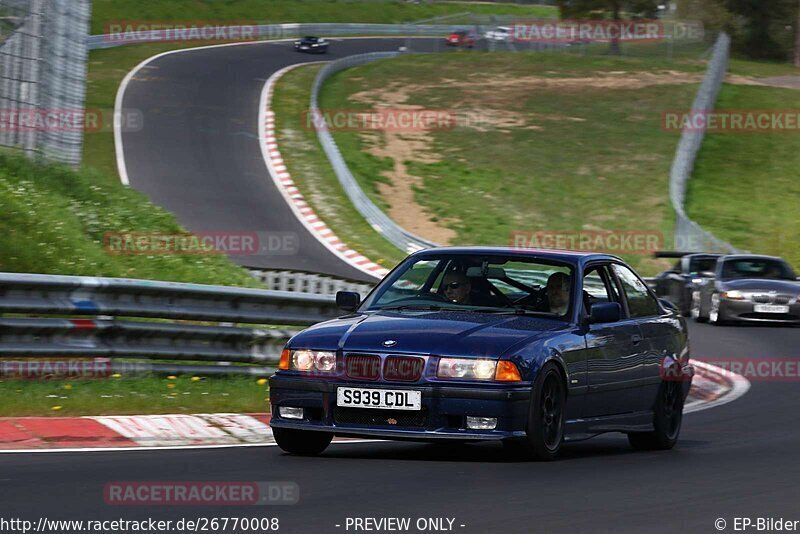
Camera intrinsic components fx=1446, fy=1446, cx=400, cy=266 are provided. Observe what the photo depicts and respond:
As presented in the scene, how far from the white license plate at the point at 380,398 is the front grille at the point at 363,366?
3.4 inches

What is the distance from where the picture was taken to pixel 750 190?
43.0 metres

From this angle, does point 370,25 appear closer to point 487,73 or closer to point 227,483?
point 487,73

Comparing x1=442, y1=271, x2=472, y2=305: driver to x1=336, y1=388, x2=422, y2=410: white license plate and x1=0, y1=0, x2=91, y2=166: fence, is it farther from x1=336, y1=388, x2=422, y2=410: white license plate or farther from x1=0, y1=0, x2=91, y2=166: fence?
x1=0, y1=0, x2=91, y2=166: fence

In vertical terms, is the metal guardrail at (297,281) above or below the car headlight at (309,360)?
below

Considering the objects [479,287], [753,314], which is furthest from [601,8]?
[479,287]

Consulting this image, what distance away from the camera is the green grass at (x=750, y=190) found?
37844 millimetres

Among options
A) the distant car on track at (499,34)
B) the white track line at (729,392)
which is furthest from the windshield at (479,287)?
the distant car on track at (499,34)

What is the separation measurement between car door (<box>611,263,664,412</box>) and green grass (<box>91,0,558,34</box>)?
179 feet

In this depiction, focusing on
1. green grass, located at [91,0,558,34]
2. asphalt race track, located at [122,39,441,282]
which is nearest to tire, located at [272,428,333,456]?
asphalt race track, located at [122,39,441,282]

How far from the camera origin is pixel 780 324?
79.4 ft

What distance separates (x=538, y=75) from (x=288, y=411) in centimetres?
5076

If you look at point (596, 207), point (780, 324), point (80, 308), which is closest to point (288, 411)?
point (80, 308)

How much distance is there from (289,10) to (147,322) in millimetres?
71451

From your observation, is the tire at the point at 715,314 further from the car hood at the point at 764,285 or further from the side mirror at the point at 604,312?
the side mirror at the point at 604,312
